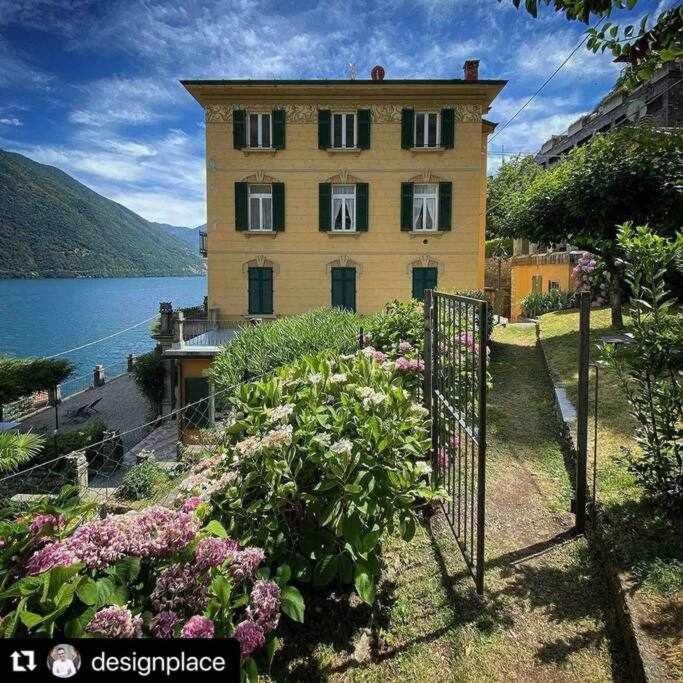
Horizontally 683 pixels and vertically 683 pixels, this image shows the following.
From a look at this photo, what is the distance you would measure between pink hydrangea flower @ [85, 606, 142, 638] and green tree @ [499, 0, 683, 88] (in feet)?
9.60

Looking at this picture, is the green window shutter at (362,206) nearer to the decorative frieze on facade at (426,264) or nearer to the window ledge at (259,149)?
the decorative frieze on facade at (426,264)

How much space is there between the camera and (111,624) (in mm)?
1503

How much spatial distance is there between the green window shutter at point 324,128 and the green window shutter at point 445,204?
459 centimetres

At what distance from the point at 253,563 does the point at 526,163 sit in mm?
37674

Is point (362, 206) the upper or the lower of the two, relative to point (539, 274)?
upper

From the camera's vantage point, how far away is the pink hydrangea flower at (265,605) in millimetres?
1867

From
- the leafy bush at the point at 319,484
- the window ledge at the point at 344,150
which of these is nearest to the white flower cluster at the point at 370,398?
the leafy bush at the point at 319,484

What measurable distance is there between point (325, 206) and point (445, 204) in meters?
4.55

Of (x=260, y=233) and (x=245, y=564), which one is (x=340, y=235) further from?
(x=245, y=564)

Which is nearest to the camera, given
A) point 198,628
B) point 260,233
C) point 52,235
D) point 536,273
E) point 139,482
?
point 198,628

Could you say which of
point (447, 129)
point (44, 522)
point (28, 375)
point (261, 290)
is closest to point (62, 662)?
point (44, 522)

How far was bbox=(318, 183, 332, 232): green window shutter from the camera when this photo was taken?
1720cm

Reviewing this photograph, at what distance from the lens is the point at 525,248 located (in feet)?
84.1

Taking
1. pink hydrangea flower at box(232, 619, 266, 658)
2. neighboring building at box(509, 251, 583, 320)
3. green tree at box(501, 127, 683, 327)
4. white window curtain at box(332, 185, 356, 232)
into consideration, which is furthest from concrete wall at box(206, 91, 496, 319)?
pink hydrangea flower at box(232, 619, 266, 658)
